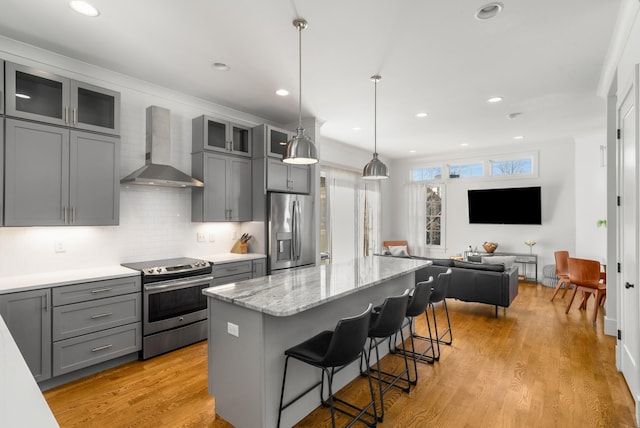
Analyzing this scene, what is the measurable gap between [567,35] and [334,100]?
2.54 meters

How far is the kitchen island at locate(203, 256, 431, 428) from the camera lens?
2076 millimetres

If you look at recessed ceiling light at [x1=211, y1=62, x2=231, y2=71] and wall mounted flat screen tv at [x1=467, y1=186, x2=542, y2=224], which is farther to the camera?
wall mounted flat screen tv at [x1=467, y1=186, x2=542, y2=224]

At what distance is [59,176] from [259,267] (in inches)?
95.7

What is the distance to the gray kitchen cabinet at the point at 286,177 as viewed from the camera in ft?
15.5

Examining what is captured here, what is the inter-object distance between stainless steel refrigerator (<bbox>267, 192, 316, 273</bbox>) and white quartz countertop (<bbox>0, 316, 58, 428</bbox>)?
11.3ft

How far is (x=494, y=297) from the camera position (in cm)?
464

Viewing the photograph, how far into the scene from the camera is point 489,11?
253 cm

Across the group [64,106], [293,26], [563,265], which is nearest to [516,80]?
[293,26]

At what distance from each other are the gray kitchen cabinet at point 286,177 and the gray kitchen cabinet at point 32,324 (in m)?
2.77

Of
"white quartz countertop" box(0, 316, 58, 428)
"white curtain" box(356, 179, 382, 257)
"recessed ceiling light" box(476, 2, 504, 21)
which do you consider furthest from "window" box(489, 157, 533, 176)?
"white quartz countertop" box(0, 316, 58, 428)

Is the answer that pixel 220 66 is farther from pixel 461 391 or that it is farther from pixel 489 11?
pixel 461 391

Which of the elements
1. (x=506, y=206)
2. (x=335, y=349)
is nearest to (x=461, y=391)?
(x=335, y=349)

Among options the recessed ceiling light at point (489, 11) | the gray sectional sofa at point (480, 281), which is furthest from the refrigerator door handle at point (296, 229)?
the recessed ceiling light at point (489, 11)

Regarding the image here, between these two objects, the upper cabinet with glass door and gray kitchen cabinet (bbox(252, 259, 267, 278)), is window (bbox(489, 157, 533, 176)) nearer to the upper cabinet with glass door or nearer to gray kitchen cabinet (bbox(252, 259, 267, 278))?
gray kitchen cabinet (bbox(252, 259, 267, 278))
